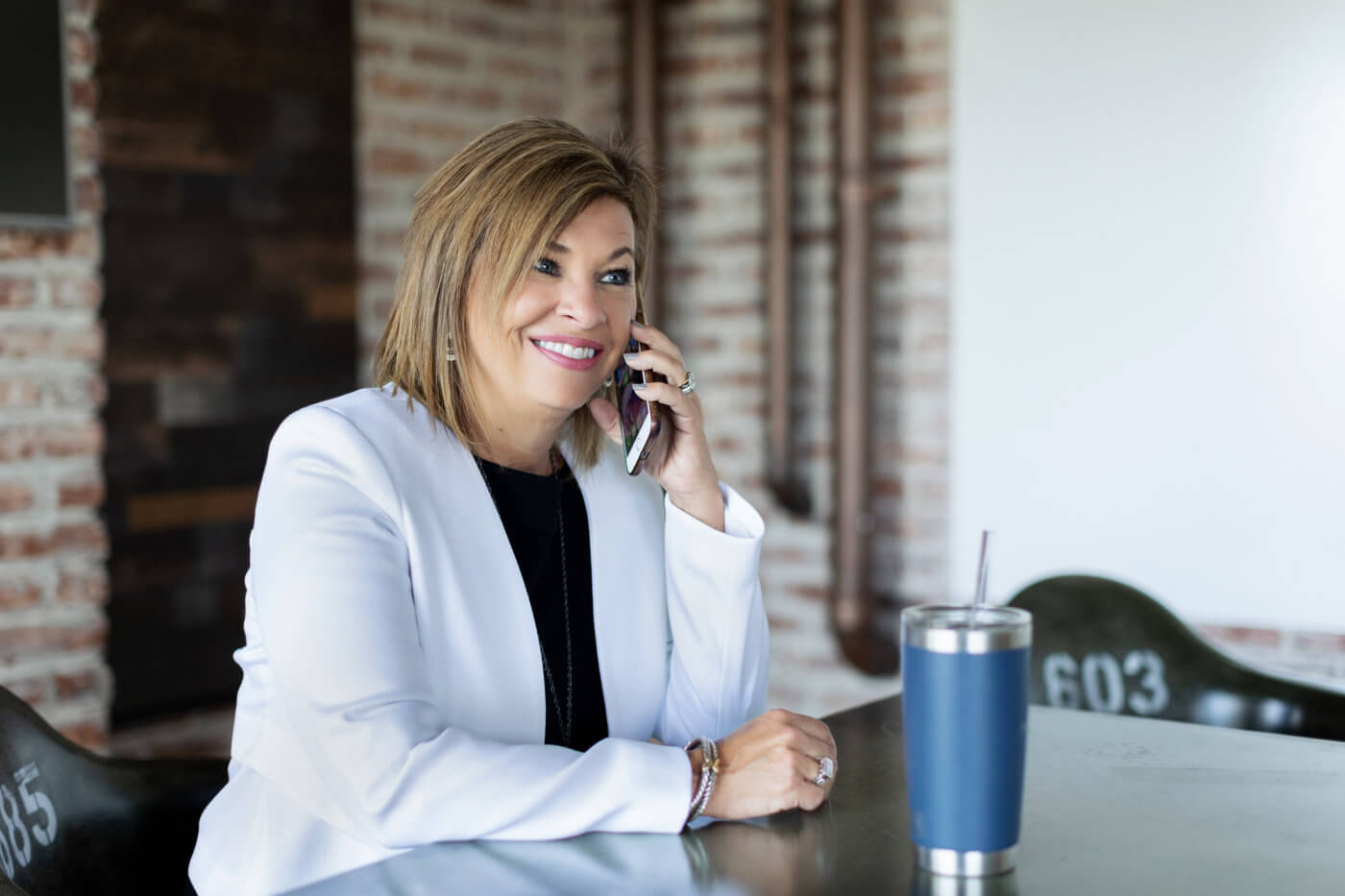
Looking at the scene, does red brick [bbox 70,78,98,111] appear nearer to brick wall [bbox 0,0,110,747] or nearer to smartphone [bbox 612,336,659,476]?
brick wall [bbox 0,0,110,747]

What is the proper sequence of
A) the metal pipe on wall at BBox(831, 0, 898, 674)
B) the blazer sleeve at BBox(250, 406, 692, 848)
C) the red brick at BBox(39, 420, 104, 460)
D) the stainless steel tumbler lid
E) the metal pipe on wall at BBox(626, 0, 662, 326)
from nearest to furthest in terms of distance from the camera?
the stainless steel tumbler lid < the blazer sleeve at BBox(250, 406, 692, 848) < the red brick at BBox(39, 420, 104, 460) < the metal pipe on wall at BBox(831, 0, 898, 674) < the metal pipe on wall at BBox(626, 0, 662, 326)

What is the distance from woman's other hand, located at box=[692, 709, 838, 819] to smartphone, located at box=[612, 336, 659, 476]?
433 millimetres

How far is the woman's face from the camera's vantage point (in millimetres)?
1711

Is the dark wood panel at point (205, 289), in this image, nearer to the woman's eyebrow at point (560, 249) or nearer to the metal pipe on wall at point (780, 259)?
the metal pipe on wall at point (780, 259)

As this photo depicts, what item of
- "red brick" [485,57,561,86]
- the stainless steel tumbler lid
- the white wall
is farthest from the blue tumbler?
"red brick" [485,57,561,86]

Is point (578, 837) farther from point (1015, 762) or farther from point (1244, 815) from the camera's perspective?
point (1244, 815)

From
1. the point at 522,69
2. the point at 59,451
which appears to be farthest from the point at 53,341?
the point at 522,69

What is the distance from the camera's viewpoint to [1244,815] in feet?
4.09

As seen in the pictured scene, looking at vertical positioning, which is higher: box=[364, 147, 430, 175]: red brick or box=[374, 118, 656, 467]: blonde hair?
box=[364, 147, 430, 175]: red brick

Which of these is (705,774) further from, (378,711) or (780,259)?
(780,259)

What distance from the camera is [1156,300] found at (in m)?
3.00

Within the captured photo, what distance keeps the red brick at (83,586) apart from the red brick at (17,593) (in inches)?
1.9

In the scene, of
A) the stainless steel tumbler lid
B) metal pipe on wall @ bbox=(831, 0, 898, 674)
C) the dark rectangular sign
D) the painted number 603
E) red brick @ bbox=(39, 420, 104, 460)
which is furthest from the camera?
metal pipe on wall @ bbox=(831, 0, 898, 674)

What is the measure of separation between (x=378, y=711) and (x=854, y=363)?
2.31 metres
